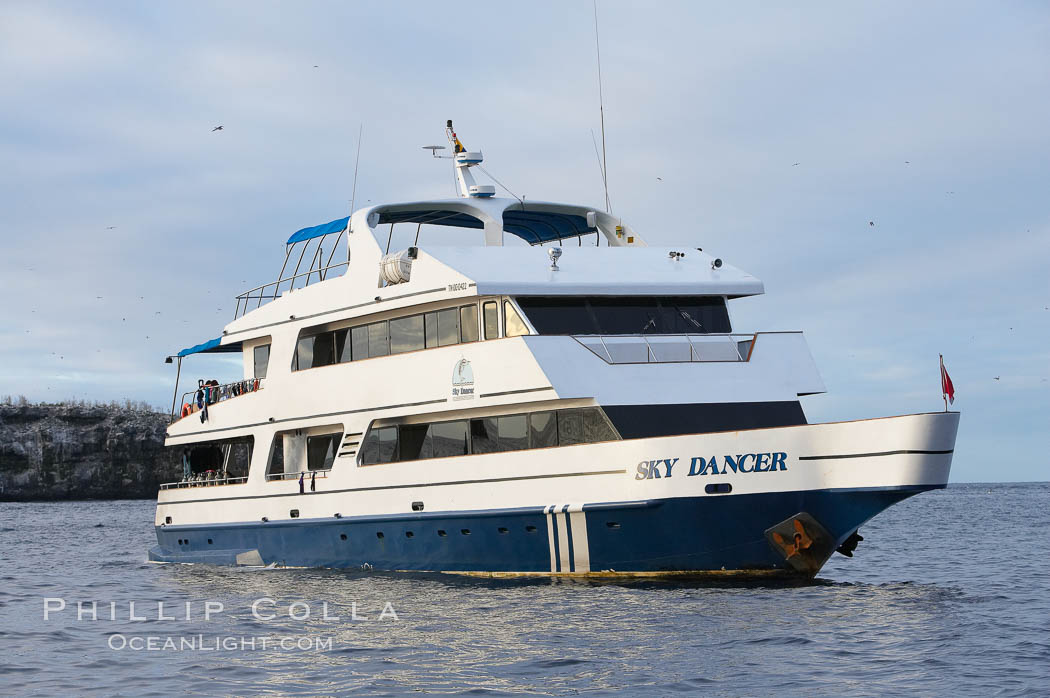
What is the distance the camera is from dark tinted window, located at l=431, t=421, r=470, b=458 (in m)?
18.0

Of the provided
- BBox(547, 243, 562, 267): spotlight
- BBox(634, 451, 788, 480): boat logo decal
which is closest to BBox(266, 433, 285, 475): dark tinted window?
BBox(547, 243, 562, 267): spotlight

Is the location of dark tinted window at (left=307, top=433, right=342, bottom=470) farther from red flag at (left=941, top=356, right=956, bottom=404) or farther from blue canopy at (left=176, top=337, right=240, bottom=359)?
red flag at (left=941, top=356, right=956, bottom=404)

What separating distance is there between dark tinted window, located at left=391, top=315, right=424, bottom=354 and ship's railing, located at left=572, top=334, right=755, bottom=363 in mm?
3152

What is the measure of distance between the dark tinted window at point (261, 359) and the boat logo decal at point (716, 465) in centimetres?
1006

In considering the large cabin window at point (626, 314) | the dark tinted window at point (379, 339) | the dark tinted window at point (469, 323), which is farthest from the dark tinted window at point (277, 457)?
the large cabin window at point (626, 314)

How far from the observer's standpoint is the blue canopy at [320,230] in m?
21.7

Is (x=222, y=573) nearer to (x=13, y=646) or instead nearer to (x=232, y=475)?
(x=232, y=475)

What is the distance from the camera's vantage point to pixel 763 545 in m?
15.1

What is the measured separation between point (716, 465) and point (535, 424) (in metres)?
3.22

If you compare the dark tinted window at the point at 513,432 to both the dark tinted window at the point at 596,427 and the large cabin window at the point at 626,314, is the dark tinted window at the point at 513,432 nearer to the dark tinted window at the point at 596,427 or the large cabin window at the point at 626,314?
the dark tinted window at the point at 596,427

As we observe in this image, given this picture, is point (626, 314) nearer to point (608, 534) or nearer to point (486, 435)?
point (486, 435)

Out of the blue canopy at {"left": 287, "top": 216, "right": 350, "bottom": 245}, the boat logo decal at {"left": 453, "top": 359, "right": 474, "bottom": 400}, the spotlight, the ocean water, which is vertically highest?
A: the blue canopy at {"left": 287, "top": 216, "right": 350, "bottom": 245}

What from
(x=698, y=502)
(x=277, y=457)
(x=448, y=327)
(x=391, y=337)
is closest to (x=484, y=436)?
(x=448, y=327)

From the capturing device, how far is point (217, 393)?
24.0 meters
